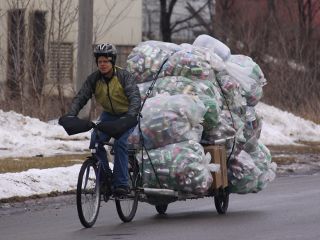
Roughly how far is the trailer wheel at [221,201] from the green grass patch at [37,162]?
530 centimetres

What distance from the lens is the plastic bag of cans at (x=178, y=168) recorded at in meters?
12.2

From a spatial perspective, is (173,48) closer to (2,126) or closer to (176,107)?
(176,107)

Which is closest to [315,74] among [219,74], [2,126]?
[2,126]

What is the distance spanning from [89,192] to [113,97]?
108 cm

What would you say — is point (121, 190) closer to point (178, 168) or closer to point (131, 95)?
point (178, 168)

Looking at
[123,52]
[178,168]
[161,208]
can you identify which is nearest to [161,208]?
[161,208]

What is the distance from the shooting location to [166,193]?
12094mm

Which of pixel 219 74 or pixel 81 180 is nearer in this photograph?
pixel 81 180

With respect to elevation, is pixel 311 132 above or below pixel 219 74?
below

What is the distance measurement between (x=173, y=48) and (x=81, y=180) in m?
2.76

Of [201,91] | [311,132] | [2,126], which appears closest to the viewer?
[201,91]

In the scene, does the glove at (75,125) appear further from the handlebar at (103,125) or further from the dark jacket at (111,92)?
the dark jacket at (111,92)

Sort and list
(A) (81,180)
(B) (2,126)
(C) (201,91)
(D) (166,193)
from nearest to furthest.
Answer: (A) (81,180) → (D) (166,193) → (C) (201,91) → (B) (2,126)

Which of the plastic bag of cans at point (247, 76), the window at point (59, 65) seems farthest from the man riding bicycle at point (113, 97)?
the window at point (59, 65)
